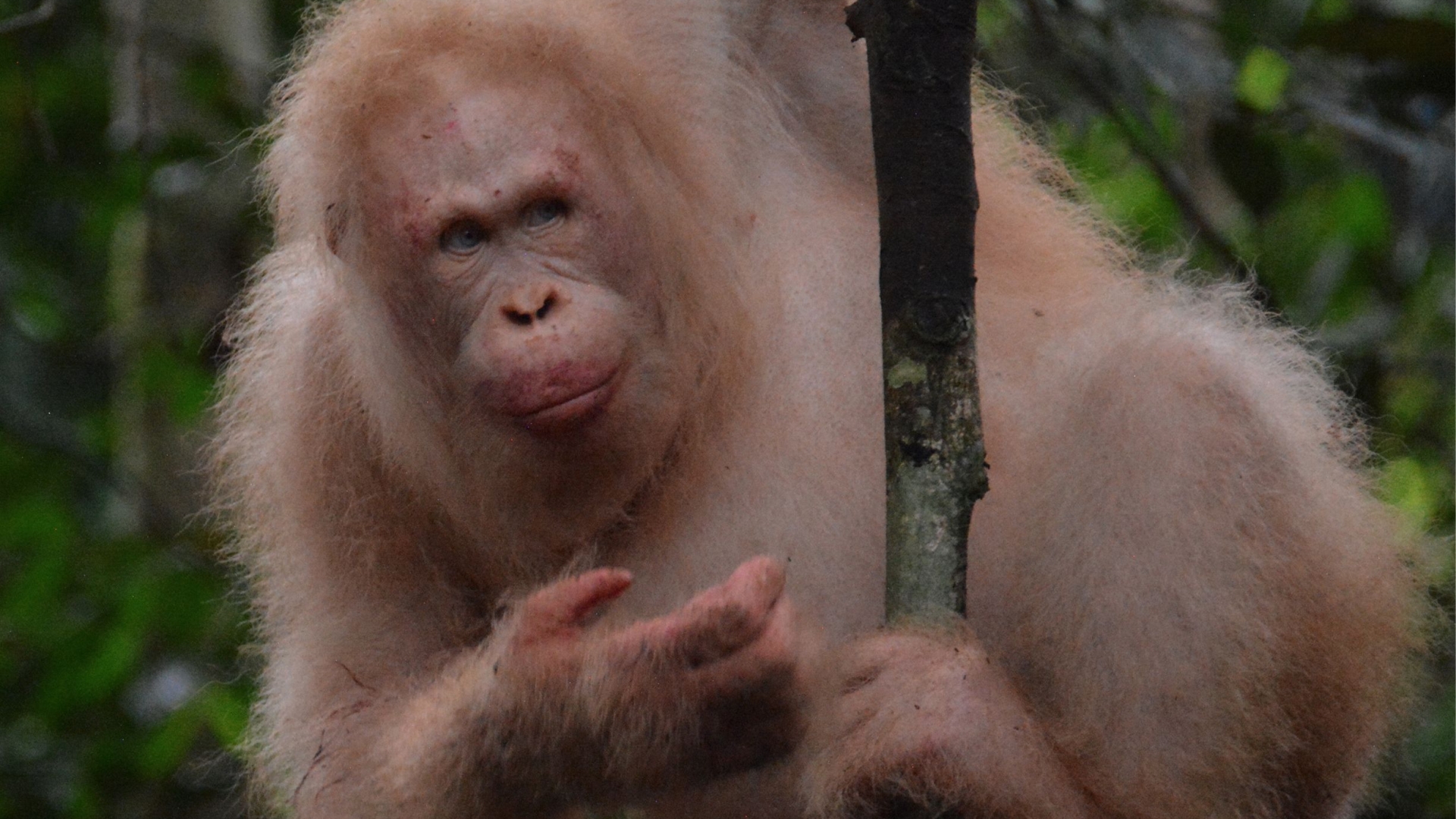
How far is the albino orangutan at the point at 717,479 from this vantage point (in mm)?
2406

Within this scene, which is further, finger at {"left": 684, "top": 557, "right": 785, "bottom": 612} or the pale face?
the pale face

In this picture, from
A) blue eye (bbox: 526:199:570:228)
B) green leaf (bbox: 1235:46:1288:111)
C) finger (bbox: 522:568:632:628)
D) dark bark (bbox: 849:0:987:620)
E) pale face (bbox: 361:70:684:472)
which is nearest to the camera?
dark bark (bbox: 849:0:987:620)

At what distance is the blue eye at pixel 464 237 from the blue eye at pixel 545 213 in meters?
Result: 0.07

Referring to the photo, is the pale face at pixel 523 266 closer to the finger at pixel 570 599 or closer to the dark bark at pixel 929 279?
the finger at pixel 570 599

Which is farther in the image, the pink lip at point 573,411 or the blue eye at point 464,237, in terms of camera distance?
the blue eye at point 464,237

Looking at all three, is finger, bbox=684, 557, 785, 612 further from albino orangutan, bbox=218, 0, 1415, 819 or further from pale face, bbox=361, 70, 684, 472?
pale face, bbox=361, 70, 684, 472

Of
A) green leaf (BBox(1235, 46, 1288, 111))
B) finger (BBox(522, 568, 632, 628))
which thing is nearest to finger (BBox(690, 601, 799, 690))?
finger (BBox(522, 568, 632, 628))

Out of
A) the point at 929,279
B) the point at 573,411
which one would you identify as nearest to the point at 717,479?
the point at 573,411

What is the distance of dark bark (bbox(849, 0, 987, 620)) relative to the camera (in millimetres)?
2150

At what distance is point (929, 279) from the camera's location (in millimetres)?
2154

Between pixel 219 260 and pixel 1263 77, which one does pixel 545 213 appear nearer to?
pixel 219 260

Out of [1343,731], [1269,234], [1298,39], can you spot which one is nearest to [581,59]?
[1343,731]

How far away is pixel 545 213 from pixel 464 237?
5.5 inches

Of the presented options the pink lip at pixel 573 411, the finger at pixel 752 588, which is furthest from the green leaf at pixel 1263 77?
the finger at pixel 752 588
